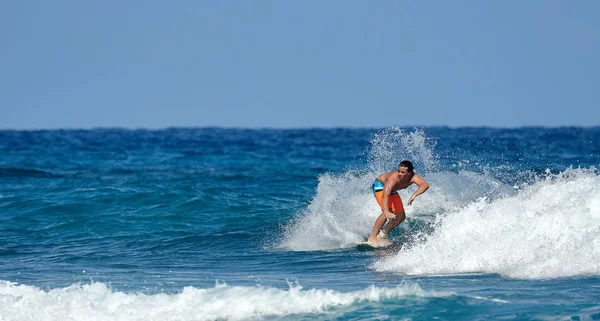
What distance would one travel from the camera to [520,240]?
10.8 meters

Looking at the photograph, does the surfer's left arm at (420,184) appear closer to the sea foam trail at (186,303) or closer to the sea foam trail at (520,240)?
the sea foam trail at (520,240)

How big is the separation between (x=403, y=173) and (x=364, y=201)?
3.15 metres

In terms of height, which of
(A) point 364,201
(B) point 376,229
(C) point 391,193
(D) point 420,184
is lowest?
(B) point 376,229

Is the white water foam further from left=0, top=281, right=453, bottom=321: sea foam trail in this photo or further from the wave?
left=0, top=281, right=453, bottom=321: sea foam trail

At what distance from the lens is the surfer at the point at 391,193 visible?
12641mm

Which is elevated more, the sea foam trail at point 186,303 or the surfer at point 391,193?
the surfer at point 391,193

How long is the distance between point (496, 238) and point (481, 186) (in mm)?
7830

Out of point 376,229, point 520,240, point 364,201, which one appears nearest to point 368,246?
point 376,229

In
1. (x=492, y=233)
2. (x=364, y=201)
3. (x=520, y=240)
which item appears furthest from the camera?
(x=364, y=201)

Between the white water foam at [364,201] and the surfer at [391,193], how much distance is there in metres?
0.48

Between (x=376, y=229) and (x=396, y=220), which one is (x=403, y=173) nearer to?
(x=396, y=220)

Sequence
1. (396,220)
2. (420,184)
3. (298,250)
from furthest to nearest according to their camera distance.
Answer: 1. (396,220)
2. (298,250)
3. (420,184)

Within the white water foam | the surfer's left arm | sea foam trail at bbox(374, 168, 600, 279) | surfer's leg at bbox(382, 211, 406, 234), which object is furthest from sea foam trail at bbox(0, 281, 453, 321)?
the white water foam

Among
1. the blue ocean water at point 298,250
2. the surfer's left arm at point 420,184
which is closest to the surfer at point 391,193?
the surfer's left arm at point 420,184
